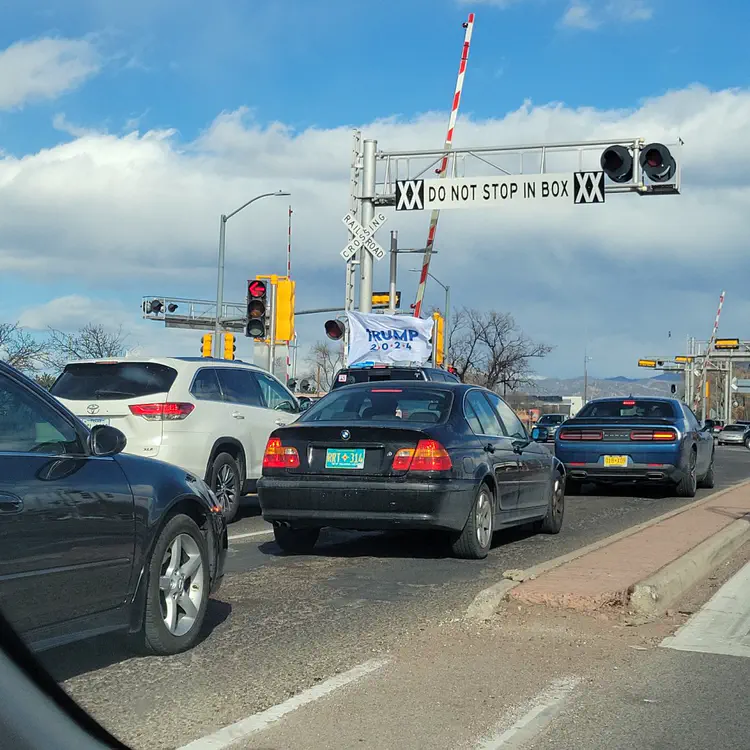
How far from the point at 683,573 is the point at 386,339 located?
14.6 metres

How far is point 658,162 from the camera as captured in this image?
20281 millimetres

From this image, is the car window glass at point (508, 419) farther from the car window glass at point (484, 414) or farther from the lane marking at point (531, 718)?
the lane marking at point (531, 718)

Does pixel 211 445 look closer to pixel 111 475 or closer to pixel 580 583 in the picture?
pixel 580 583

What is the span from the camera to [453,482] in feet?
28.0

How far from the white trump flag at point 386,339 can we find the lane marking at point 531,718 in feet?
55.3

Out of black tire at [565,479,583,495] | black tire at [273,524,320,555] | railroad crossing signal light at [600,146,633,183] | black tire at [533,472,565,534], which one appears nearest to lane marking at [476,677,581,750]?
black tire at [273,524,320,555]

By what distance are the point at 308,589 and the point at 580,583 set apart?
1904 mm

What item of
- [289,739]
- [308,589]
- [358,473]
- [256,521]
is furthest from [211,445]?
[289,739]

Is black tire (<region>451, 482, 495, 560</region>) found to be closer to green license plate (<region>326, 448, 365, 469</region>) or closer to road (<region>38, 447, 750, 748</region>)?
road (<region>38, 447, 750, 748</region>)

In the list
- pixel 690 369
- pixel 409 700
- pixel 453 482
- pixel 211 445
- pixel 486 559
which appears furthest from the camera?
pixel 690 369

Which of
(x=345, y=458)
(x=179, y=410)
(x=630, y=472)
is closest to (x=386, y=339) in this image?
(x=630, y=472)

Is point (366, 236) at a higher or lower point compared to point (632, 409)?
higher

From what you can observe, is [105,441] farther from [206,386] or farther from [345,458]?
[206,386]

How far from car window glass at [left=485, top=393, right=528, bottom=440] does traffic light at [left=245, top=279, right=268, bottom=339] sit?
12.3 metres
